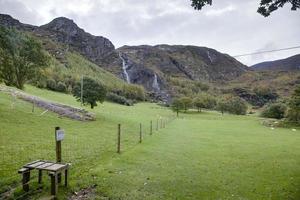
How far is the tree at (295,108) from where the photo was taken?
81.2 metres

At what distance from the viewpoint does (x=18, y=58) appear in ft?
218

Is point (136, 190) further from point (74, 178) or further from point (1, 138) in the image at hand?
point (1, 138)

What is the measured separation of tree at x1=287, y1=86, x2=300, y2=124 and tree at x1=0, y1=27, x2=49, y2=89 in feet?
204

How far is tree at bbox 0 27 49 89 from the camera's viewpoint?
6544 centimetres

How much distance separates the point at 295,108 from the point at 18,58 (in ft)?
223

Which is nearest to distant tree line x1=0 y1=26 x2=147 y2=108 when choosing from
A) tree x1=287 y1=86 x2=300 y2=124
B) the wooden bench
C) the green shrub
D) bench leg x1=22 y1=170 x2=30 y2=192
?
tree x1=287 y1=86 x2=300 y2=124

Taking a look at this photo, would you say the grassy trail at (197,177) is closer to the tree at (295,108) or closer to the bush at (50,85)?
the tree at (295,108)

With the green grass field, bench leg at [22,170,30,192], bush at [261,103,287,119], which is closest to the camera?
bench leg at [22,170,30,192]

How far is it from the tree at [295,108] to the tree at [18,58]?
204 ft

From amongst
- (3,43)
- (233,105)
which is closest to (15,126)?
(3,43)

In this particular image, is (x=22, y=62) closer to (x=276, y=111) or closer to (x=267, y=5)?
(x=267, y=5)

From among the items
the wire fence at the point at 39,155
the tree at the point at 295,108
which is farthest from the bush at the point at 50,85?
the wire fence at the point at 39,155

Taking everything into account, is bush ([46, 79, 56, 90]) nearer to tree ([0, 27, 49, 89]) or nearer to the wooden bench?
tree ([0, 27, 49, 89])

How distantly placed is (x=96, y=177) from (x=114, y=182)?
1157 millimetres
